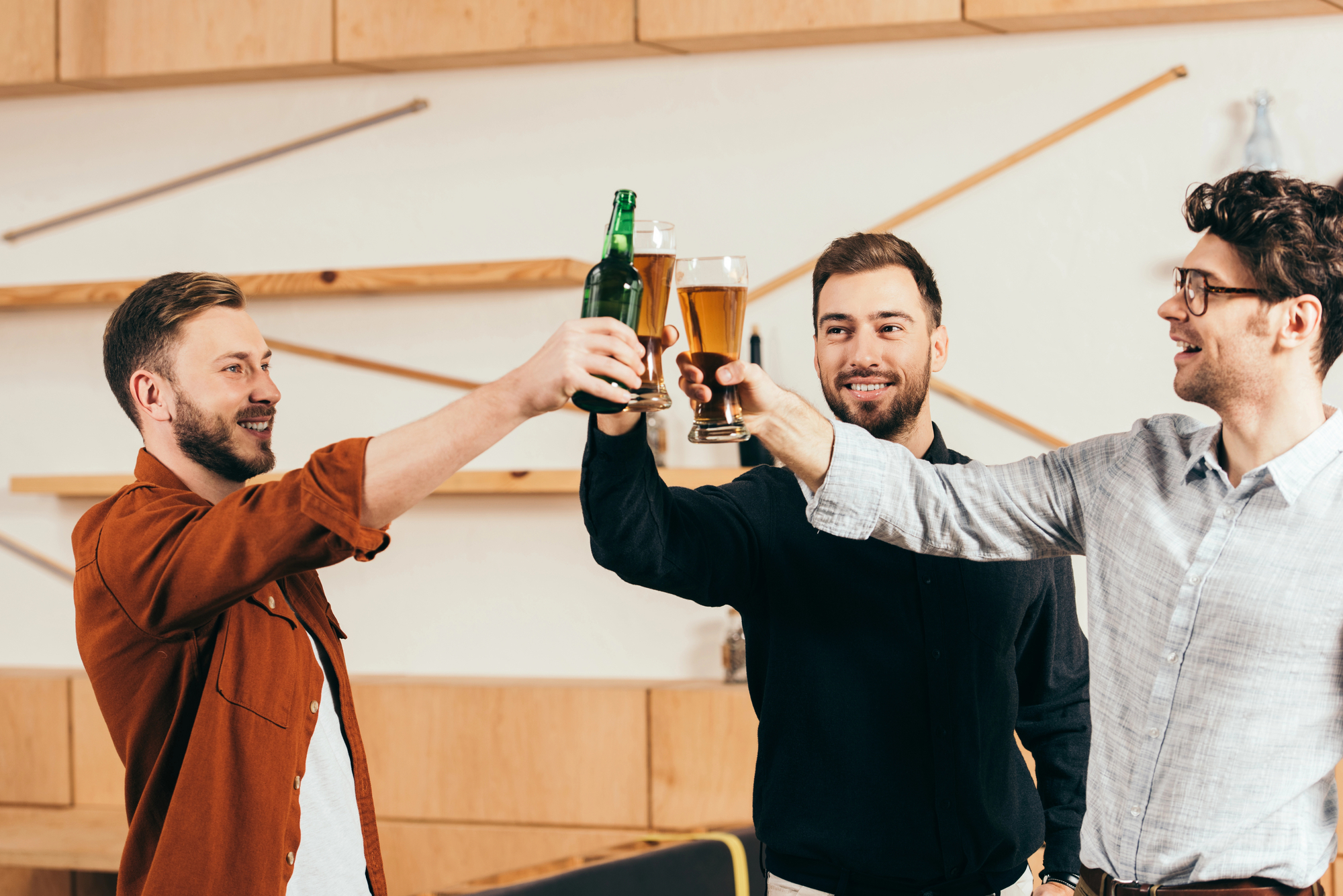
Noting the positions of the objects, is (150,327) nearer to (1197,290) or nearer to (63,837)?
(1197,290)

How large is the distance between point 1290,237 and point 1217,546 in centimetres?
33

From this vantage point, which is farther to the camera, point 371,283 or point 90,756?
point 90,756

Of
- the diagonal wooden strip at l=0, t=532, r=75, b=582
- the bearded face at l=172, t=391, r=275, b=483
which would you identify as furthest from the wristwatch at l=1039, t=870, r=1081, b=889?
the diagonal wooden strip at l=0, t=532, r=75, b=582

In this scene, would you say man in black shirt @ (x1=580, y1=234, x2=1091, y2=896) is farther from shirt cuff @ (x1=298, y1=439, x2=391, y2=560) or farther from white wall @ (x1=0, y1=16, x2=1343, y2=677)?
white wall @ (x1=0, y1=16, x2=1343, y2=677)

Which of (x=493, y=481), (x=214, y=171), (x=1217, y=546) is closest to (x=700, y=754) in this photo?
(x=493, y=481)

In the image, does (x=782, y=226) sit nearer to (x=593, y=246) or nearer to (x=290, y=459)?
(x=593, y=246)

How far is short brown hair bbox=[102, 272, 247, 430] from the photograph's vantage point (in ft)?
4.78

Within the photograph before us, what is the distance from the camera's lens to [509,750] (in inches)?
115

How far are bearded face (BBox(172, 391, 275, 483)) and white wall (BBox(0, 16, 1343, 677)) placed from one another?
1.64 m

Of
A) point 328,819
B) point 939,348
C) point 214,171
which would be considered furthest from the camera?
point 214,171

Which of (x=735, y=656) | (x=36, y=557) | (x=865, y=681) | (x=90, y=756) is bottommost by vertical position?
→ (x=90, y=756)

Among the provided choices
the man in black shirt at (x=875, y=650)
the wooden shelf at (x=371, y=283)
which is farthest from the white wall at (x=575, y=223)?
the man in black shirt at (x=875, y=650)

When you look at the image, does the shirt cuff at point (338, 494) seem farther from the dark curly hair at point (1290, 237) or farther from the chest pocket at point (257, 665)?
the dark curly hair at point (1290, 237)

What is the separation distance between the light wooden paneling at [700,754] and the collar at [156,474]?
1582 mm
